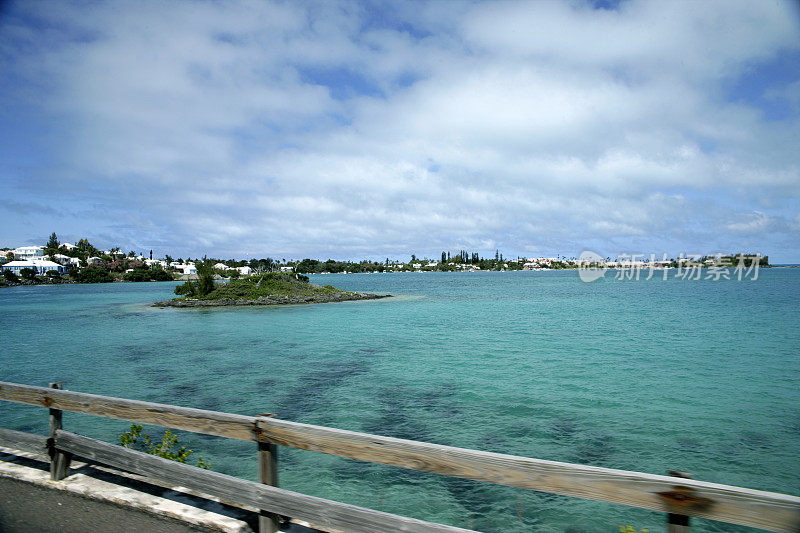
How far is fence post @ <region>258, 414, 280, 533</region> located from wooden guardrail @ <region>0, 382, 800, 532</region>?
0.01 metres

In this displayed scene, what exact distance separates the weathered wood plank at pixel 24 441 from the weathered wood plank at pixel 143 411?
477 mm

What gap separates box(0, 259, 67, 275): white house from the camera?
167 meters

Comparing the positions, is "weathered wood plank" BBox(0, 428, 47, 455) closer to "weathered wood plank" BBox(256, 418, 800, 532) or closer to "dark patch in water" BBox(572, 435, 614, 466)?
"weathered wood plank" BBox(256, 418, 800, 532)

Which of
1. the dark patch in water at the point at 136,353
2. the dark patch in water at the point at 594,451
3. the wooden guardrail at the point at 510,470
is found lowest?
the dark patch in water at the point at 136,353

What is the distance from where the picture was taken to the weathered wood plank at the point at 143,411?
4090 mm

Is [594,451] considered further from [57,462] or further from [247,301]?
[247,301]

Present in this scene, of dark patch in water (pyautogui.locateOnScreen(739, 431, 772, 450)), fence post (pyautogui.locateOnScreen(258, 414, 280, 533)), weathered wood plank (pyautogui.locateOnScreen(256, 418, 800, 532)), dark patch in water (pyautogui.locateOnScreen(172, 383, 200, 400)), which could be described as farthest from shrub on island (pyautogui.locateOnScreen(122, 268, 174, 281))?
weathered wood plank (pyautogui.locateOnScreen(256, 418, 800, 532))

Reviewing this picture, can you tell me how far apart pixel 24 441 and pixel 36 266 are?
211m

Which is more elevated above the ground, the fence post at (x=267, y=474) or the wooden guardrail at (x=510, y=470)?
the wooden guardrail at (x=510, y=470)

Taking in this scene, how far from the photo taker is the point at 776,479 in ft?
27.8

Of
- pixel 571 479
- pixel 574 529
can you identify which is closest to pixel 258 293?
pixel 574 529

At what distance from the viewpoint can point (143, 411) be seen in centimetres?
469

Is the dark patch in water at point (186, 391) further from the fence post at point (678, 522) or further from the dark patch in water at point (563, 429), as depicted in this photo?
the fence post at point (678, 522)

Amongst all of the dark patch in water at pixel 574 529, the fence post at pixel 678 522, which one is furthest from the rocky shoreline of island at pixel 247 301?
the fence post at pixel 678 522
